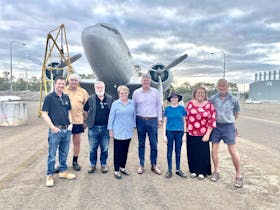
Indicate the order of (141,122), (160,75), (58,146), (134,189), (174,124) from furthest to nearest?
(160,75), (141,122), (174,124), (58,146), (134,189)

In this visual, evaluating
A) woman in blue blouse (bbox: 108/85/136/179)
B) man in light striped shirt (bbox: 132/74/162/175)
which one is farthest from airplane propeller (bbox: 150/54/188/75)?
woman in blue blouse (bbox: 108/85/136/179)

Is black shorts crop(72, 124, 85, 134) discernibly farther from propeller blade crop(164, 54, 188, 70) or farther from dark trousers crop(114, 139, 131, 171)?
propeller blade crop(164, 54, 188, 70)

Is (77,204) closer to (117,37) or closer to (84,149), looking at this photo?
(84,149)

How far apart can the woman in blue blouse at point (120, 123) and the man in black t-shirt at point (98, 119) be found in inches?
8.8

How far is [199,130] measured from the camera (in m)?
4.57

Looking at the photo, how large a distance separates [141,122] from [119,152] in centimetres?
73

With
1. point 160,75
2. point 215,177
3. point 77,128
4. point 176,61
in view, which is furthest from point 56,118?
point 176,61

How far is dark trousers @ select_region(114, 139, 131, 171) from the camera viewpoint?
183 inches

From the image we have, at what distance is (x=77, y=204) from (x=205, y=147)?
257 centimetres

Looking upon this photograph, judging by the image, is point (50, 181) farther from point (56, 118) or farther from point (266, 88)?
point (266, 88)

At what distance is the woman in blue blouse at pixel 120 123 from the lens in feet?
15.0

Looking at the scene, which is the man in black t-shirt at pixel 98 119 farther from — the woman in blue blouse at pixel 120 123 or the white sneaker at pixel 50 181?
the white sneaker at pixel 50 181

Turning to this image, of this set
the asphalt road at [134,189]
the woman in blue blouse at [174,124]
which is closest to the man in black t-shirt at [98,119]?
the asphalt road at [134,189]

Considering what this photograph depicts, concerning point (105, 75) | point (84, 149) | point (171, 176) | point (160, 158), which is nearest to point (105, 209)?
point (171, 176)
